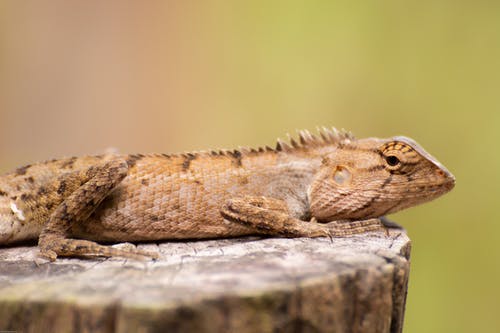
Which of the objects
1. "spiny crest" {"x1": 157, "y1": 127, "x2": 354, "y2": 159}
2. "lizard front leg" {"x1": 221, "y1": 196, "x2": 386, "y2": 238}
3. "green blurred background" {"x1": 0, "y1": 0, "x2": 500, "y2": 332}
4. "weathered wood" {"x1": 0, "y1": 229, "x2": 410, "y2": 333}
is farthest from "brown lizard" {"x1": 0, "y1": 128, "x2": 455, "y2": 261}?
"green blurred background" {"x1": 0, "y1": 0, "x2": 500, "y2": 332}

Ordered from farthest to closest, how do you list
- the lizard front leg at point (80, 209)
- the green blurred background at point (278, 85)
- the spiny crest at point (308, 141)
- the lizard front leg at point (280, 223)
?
the green blurred background at point (278, 85) < the spiny crest at point (308, 141) < the lizard front leg at point (280, 223) < the lizard front leg at point (80, 209)

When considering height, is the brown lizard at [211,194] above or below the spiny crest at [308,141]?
below

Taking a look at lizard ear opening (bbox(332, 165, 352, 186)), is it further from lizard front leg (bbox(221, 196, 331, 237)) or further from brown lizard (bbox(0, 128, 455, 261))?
lizard front leg (bbox(221, 196, 331, 237))

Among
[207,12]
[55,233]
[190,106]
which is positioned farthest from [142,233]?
[207,12]

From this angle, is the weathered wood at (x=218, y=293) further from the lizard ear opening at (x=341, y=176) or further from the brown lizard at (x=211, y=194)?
the lizard ear opening at (x=341, y=176)

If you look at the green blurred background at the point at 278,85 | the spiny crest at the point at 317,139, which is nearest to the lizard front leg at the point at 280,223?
the spiny crest at the point at 317,139

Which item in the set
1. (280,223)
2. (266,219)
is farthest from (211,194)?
(280,223)

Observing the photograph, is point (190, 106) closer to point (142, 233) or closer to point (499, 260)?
point (142, 233)

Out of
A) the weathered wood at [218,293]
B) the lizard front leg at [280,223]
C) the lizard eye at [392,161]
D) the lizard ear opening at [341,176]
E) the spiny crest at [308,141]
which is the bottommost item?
the weathered wood at [218,293]
